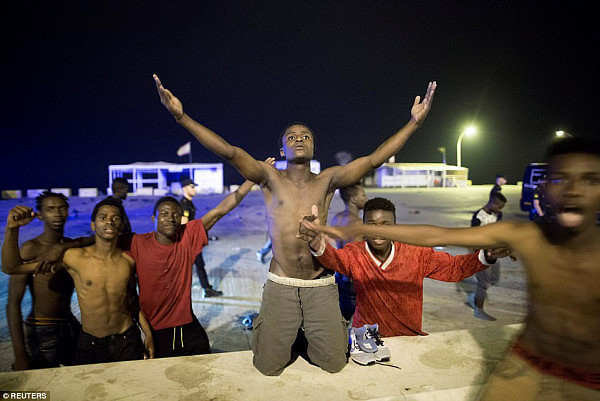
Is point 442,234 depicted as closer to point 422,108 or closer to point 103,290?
point 422,108

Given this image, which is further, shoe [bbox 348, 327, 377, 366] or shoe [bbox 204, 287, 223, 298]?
shoe [bbox 204, 287, 223, 298]

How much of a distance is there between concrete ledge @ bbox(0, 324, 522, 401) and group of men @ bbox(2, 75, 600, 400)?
6.8 inches

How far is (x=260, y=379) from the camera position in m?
2.63

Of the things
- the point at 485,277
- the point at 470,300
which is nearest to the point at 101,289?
the point at 485,277

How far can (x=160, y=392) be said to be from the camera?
242cm

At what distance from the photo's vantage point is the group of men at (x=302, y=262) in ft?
6.77

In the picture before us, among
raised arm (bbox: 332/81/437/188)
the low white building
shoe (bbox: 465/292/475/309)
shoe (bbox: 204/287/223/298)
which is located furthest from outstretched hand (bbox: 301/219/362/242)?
the low white building

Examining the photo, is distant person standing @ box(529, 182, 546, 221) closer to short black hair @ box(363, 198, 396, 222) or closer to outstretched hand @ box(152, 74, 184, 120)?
short black hair @ box(363, 198, 396, 222)

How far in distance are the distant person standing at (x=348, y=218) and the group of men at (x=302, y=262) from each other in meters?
0.91

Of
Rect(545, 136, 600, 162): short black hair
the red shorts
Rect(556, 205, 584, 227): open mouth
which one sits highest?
Rect(545, 136, 600, 162): short black hair

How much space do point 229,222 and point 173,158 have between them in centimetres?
9284

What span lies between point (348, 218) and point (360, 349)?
5.96 ft

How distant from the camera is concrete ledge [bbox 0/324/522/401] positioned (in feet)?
7.90

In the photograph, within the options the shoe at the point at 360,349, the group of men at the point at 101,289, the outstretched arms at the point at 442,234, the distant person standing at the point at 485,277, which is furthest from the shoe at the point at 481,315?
the group of men at the point at 101,289
